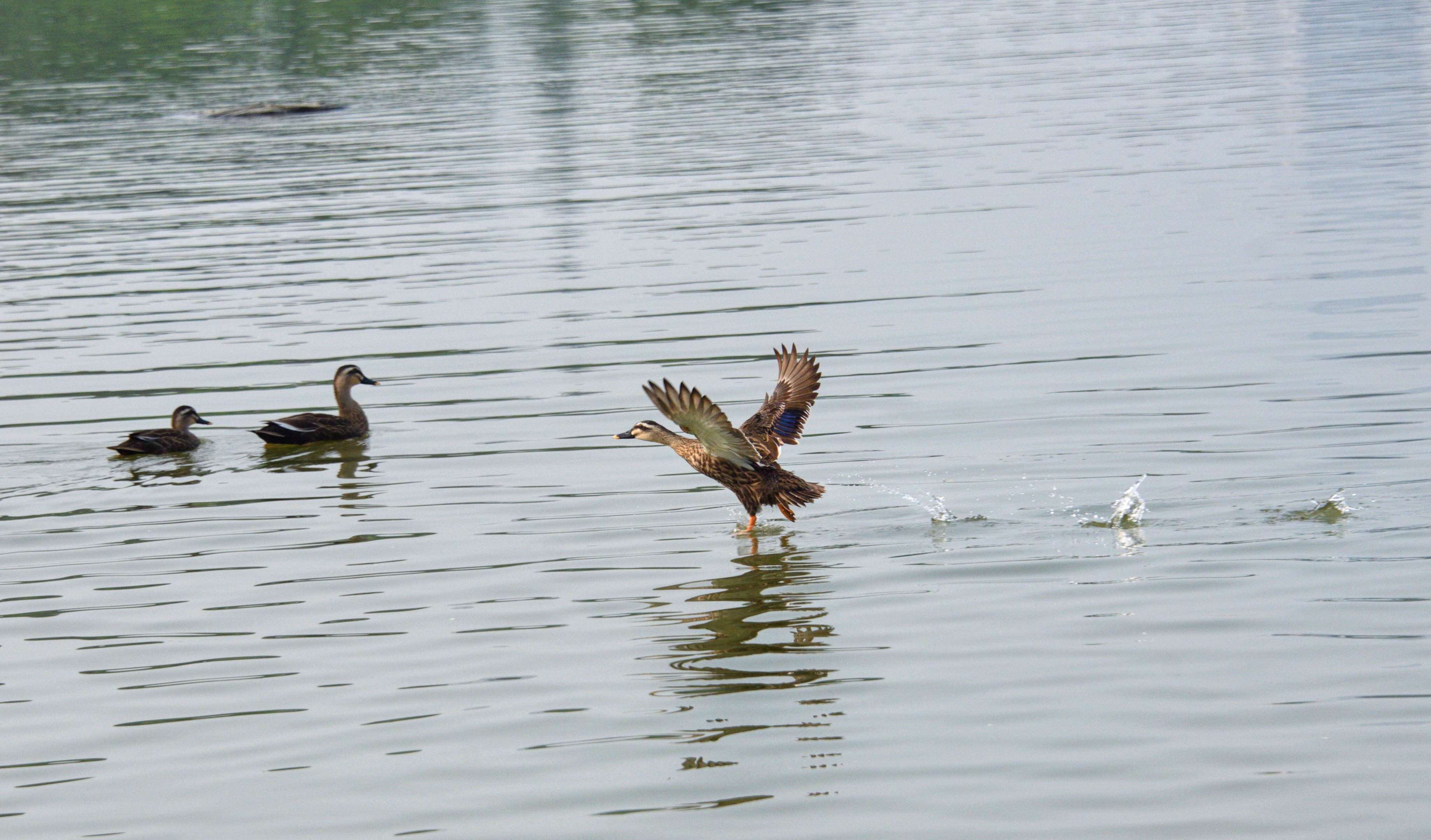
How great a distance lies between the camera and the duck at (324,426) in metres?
13.0

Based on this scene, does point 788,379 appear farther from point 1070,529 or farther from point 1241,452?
point 1241,452

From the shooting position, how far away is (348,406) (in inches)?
531

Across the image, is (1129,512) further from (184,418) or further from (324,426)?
(184,418)

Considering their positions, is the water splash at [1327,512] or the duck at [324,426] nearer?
the water splash at [1327,512]

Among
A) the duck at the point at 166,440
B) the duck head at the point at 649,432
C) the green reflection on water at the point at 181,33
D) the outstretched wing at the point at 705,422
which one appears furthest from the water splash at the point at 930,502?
the green reflection on water at the point at 181,33

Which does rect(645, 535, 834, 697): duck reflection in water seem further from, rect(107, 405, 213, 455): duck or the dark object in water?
A: the dark object in water

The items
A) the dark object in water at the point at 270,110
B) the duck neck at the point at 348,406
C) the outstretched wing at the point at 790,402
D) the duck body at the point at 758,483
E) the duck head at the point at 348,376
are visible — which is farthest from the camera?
the dark object in water at the point at 270,110

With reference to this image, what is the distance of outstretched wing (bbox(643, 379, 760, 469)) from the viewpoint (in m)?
8.37

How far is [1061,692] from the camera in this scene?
7141mm

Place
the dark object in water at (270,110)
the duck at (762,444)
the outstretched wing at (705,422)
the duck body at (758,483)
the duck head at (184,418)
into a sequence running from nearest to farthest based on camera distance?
the outstretched wing at (705,422)
the duck at (762,444)
the duck body at (758,483)
the duck head at (184,418)
the dark object in water at (270,110)

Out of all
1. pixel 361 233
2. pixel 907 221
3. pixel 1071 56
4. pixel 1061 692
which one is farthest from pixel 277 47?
pixel 1061 692

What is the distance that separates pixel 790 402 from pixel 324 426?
445 cm

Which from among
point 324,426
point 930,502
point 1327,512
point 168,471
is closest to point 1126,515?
point 1327,512

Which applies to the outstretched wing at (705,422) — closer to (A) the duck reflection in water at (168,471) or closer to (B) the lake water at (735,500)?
(B) the lake water at (735,500)
